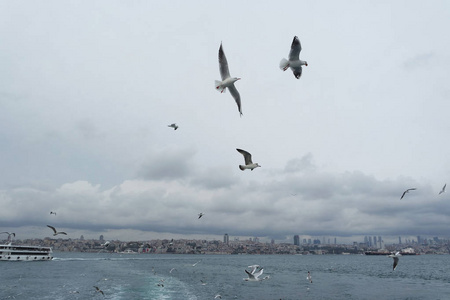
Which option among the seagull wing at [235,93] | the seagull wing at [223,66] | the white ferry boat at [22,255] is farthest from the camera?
the white ferry boat at [22,255]

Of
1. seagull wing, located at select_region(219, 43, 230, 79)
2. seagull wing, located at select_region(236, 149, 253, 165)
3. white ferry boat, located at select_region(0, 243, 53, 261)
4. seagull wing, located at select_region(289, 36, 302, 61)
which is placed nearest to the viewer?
seagull wing, located at select_region(289, 36, 302, 61)

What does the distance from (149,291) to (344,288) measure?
28.1 metres

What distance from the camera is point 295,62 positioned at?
11.7 metres

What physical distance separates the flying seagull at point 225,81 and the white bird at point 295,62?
171cm

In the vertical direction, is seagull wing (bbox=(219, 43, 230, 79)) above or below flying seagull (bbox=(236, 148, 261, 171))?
above

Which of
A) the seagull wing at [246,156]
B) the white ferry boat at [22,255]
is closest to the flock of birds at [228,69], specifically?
the seagull wing at [246,156]

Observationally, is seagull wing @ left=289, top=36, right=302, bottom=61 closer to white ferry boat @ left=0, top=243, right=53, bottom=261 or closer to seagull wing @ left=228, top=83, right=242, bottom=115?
seagull wing @ left=228, top=83, right=242, bottom=115

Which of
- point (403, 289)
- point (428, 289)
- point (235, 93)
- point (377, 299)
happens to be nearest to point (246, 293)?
point (377, 299)

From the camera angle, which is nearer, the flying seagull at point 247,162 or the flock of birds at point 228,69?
the flock of birds at point 228,69

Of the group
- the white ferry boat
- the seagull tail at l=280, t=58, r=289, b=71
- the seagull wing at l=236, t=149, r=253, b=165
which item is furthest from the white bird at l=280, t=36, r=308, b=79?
the white ferry boat

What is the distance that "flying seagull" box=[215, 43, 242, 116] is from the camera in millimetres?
11562

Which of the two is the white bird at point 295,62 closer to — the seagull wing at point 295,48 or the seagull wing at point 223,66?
the seagull wing at point 295,48

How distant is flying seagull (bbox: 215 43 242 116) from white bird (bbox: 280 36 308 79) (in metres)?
1.71

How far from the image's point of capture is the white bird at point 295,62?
453 inches
